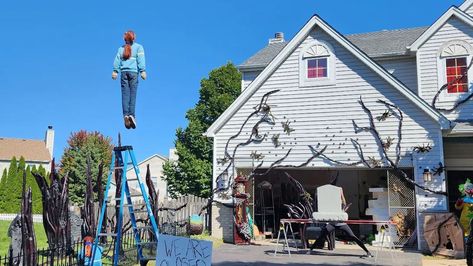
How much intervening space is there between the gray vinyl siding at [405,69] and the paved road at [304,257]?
670 centimetres

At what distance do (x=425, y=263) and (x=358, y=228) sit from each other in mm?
5560

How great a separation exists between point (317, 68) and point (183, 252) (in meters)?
11.1

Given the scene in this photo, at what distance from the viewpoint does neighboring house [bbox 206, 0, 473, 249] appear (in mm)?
13445

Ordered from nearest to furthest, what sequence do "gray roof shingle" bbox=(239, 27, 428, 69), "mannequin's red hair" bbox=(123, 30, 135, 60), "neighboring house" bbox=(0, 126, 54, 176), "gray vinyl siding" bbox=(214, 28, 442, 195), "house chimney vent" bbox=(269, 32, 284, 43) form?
"mannequin's red hair" bbox=(123, 30, 135, 60) < "gray vinyl siding" bbox=(214, 28, 442, 195) < "gray roof shingle" bbox=(239, 27, 428, 69) < "house chimney vent" bbox=(269, 32, 284, 43) < "neighboring house" bbox=(0, 126, 54, 176)

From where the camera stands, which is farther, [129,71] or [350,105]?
[350,105]

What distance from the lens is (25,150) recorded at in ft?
168

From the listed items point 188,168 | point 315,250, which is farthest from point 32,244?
point 188,168

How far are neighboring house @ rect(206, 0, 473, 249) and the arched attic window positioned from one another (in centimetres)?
3

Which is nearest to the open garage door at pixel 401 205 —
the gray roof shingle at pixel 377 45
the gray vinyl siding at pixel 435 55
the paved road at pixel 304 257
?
the paved road at pixel 304 257

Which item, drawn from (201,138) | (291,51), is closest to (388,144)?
(291,51)

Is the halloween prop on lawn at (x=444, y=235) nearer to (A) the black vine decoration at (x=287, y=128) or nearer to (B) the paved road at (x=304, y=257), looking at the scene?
(B) the paved road at (x=304, y=257)

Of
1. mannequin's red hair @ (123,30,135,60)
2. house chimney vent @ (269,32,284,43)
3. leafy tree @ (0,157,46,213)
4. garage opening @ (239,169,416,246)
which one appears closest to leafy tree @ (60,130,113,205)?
leafy tree @ (0,157,46,213)

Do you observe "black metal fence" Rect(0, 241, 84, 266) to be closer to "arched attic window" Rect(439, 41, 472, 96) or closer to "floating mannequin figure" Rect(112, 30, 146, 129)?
"floating mannequin figure" Rect(112, 30, 146, 129)

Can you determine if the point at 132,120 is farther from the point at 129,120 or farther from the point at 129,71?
the point at 129,71
